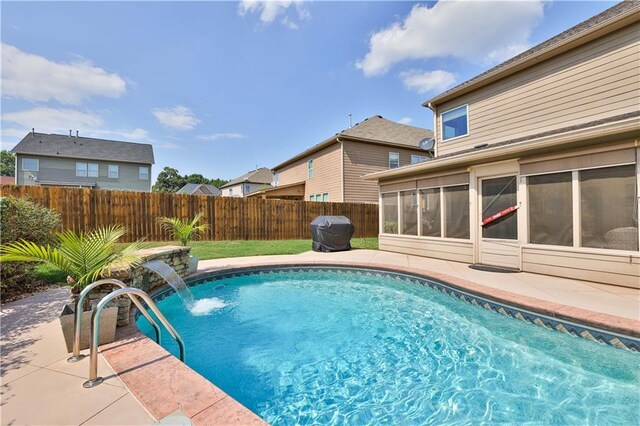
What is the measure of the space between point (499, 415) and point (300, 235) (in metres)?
12.2

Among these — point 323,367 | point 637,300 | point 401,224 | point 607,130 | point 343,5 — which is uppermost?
point 343,5

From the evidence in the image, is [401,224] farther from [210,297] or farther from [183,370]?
[183,370]

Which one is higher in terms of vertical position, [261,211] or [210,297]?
[261,211]

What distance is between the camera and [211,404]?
1860 millimetres

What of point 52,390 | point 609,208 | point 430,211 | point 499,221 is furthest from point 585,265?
point 52,390

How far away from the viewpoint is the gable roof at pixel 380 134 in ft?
52.3

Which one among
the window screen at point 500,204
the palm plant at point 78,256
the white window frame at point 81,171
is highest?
the white window frame at point 81,171

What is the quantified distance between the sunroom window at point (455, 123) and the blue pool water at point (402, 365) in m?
6.67

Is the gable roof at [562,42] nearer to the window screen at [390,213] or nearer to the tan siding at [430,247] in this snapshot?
the window screen at [390,213]

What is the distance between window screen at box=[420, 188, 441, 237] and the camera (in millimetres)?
8344

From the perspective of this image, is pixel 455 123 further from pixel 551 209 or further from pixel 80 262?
pixel 80 262

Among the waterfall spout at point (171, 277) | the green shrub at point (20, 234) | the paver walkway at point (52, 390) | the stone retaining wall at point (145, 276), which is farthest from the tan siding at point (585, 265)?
the green shrub at point (20, 234)

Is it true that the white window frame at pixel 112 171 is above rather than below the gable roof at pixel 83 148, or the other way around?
below

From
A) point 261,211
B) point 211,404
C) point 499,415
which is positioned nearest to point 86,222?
point 261,211
